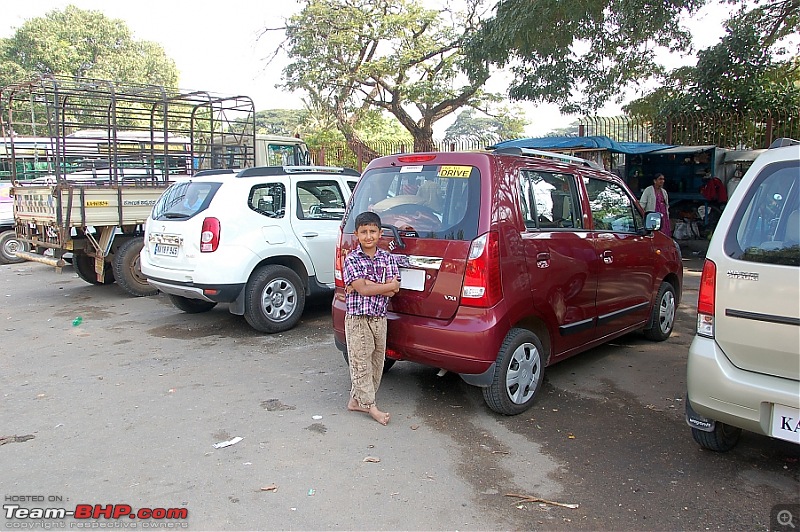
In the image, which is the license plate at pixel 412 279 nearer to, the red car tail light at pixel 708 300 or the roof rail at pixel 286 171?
the red car tail light at pixel 708 300

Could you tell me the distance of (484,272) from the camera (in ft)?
12.9

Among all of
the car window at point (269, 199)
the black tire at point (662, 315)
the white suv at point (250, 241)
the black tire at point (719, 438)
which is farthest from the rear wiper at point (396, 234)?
the black tire at point (662, 315)

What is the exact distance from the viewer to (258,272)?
6.60 metres

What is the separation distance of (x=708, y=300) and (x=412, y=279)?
1845 mm

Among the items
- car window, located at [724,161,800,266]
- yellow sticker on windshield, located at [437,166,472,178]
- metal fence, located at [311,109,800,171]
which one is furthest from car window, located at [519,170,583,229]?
metal fence, located at [311,109,800,171]

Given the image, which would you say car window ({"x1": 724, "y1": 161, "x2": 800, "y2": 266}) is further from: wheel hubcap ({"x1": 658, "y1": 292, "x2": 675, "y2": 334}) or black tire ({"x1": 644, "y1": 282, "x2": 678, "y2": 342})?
wheel hubcap ({"x1": 658, "y1": 292, "x2": 675, "y2": 334})

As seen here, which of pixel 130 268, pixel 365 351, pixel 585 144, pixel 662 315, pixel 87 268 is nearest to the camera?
pixel 365 351

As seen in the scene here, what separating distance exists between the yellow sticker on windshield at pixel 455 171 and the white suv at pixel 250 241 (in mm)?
2912

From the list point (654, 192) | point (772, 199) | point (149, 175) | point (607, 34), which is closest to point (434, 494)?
point (772, 199)

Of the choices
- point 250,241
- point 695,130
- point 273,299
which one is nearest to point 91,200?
point 250,241

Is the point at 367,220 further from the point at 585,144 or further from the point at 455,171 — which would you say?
the point at 585,144

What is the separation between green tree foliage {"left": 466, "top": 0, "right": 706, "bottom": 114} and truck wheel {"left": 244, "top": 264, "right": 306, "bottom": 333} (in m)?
6.48

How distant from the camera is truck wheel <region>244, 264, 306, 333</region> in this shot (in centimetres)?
649

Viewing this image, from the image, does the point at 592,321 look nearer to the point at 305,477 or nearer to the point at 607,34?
the point at 305,477
